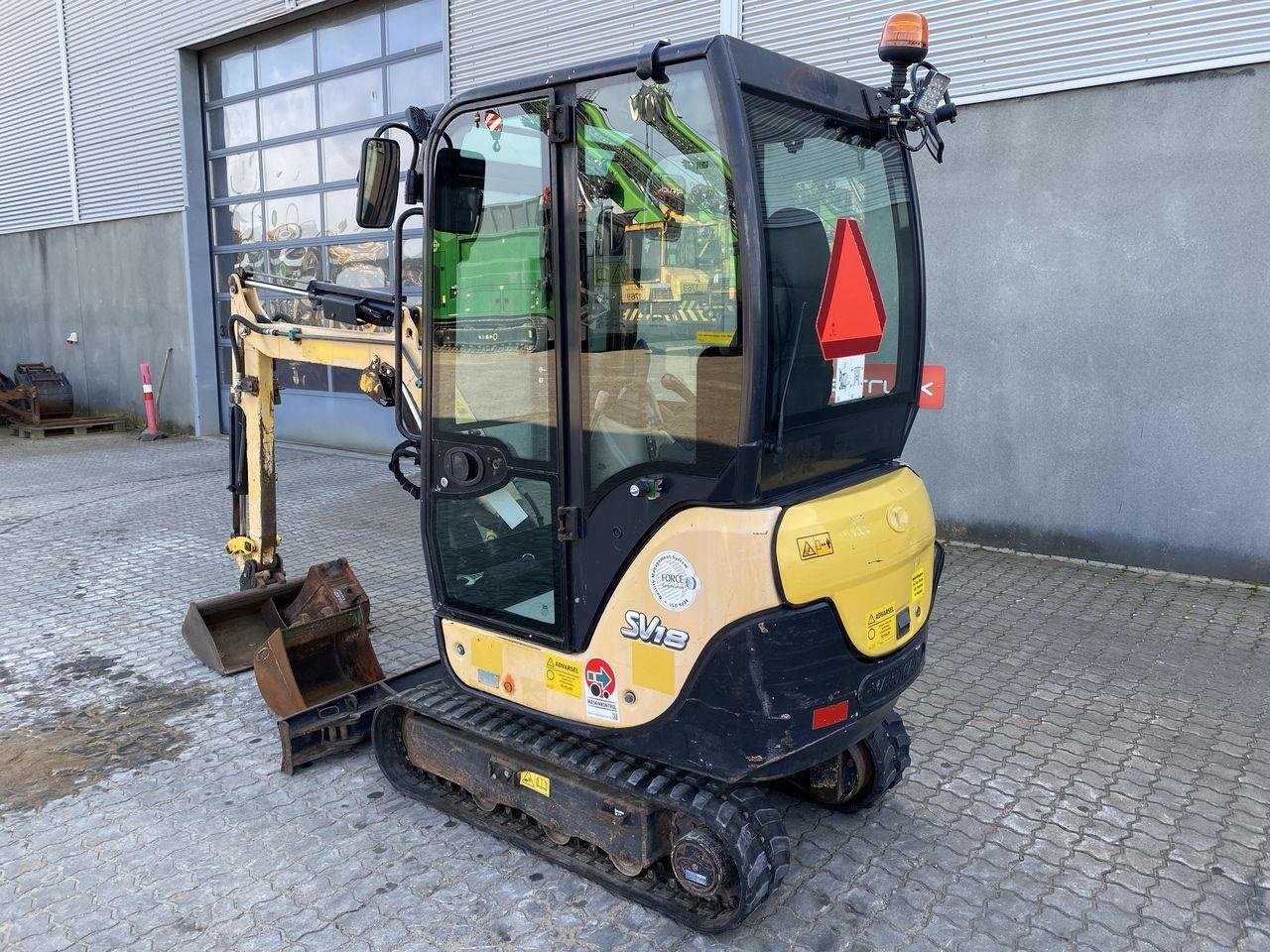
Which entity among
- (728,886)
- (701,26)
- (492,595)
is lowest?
(728,886)

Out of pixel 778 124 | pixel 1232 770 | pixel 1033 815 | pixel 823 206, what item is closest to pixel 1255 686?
pixel 1232 770

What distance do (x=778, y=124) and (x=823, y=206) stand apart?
312mm

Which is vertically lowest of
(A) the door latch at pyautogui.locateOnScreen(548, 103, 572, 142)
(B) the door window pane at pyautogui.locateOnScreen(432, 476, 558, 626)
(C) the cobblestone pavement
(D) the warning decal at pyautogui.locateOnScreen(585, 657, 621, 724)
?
(C) the cobblestone pavement

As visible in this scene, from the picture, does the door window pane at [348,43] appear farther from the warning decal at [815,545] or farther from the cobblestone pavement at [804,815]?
the warning decal at [815,545]

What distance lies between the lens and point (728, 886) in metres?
2.87

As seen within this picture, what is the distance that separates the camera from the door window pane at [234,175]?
12.9 metres

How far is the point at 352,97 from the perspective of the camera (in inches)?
446

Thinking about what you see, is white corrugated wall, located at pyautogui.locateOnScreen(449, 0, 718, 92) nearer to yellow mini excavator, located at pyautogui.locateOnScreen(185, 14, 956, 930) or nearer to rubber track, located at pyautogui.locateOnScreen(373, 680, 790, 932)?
yellow mini excavator, located at pyautogui.locateOnScreen(185, 14, 956, 930)

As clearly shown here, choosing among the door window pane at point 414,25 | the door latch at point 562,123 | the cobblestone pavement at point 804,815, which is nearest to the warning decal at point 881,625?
the cobblestone pavement at point 804,815

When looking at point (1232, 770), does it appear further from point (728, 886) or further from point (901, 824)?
point (728, 886)

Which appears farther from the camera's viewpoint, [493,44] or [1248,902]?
[493,44]

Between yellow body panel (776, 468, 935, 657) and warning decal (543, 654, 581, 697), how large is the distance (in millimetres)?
824

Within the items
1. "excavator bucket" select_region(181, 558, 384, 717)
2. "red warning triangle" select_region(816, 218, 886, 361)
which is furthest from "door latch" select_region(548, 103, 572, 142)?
"excavator bucket" select_region(181, 558, 384, 717)

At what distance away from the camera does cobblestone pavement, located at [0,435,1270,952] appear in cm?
299
